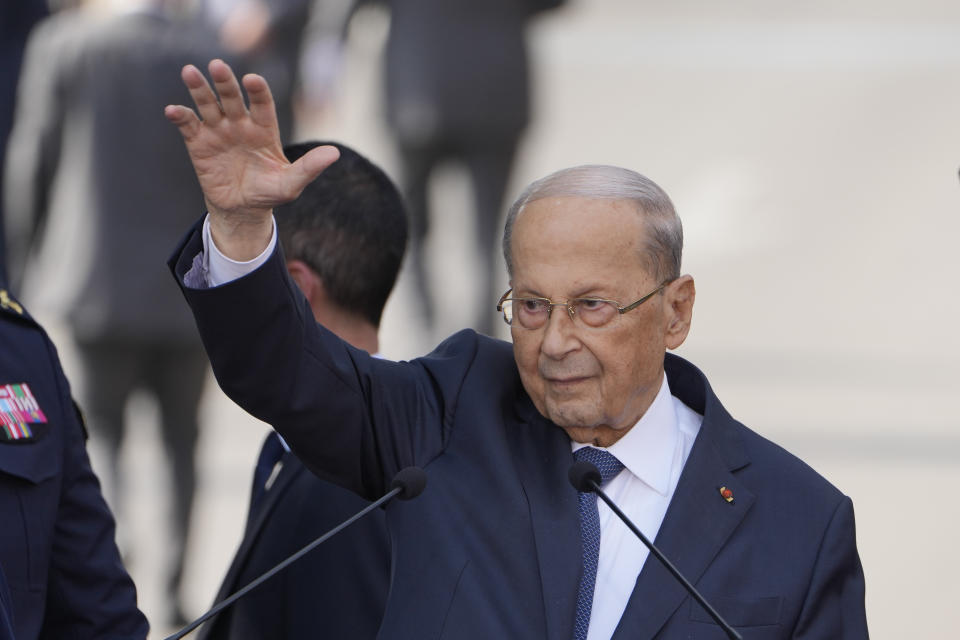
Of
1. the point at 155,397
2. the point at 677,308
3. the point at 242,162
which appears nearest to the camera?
the point at 242,162

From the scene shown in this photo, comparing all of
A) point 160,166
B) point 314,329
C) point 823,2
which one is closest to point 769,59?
point 823,2

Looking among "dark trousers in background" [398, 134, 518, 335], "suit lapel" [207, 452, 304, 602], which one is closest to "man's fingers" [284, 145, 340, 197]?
"suit lapel" [207, 452, 304, 602]

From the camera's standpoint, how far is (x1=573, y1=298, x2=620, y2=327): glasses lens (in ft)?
7.93

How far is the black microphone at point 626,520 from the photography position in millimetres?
2191

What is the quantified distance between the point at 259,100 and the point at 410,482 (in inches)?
21.2

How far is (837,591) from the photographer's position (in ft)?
7.80

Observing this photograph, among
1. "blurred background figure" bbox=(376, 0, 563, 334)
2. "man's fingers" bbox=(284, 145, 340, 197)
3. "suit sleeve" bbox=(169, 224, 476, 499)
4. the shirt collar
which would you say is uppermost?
"blurred background figure" bbox=(376, 0, 563, 334)

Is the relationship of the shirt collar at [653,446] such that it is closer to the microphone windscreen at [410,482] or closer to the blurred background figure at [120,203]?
the microphone windscreen at [410,482]

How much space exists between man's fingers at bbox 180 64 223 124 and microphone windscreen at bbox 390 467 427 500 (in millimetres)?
525

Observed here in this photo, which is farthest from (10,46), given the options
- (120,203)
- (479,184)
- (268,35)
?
(479,184)

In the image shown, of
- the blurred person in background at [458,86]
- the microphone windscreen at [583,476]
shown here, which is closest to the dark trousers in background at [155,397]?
the blurred person in background at [458,86]

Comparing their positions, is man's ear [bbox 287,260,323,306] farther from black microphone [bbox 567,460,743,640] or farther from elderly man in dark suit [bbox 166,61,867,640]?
black microphone [bbox 567,460,743,640]

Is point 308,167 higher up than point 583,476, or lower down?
higher up

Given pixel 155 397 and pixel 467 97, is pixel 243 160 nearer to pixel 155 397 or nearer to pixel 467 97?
pixel 155 397
